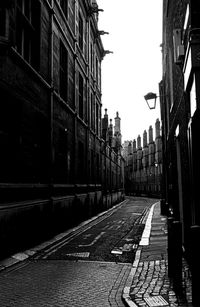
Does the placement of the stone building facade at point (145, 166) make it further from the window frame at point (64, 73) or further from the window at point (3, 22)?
the window at point (3, 22)

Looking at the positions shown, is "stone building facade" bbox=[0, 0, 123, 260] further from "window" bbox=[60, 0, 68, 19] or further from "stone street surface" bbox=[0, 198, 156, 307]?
"stone street surface" bbox=[0, 198, 156, 307]

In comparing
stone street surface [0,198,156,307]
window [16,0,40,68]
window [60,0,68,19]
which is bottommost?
stone street surface [0,198,156,307]

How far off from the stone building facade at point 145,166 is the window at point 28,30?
30533 millimetres

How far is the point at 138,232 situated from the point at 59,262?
567cm

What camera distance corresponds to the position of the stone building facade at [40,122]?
8883mm

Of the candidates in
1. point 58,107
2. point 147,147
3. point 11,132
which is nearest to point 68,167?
point 58,107

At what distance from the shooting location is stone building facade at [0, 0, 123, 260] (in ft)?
29.1

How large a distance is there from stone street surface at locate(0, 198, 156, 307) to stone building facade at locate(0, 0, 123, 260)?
1361 millimetres

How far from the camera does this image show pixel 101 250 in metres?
9.43

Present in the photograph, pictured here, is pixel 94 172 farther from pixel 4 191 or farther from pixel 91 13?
pixel 4 191

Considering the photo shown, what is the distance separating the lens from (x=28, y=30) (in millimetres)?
10883

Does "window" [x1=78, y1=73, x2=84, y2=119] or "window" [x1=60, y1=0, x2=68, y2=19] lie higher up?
"window" [x1=60, y1=0, x2=68, y2=19]

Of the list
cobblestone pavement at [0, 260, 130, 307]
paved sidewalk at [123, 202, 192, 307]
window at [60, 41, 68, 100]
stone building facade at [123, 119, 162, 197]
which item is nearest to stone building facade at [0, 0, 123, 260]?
window at [60, 41, 68, 100]

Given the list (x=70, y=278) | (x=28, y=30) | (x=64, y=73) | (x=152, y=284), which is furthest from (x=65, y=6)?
(x=152, y=284)
